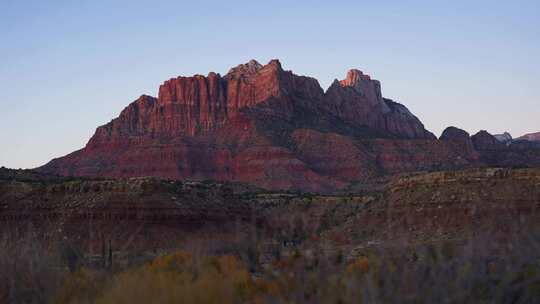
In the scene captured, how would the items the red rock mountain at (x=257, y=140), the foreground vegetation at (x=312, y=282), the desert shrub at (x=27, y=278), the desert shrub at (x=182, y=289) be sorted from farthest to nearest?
the red rock mountain at (x=257, y=140), the desert shrub at (x=27, y=278), the desert shrub at (x=182, y=289), the foreground vegetation at (x=312, y=282)

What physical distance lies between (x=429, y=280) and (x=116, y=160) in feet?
491

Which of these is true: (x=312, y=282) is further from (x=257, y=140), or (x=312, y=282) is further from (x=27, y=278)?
(x=257, y=140)

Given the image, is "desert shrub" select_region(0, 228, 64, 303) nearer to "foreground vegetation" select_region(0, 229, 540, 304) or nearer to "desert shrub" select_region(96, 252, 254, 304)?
"foreground vegetation" select_region(0, 229, 540, 304)

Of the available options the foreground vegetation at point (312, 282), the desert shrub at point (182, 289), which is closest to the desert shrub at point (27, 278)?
the foreground vegetation at point (312, 282)

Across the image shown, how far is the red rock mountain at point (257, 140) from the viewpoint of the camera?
14362 centimetres

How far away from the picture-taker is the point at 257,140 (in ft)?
494

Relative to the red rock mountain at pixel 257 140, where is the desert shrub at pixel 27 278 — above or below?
below

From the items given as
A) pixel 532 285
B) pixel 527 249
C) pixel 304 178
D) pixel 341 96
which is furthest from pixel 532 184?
pixel 341 96

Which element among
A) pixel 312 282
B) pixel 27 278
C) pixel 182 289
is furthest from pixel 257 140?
pixel 312 282

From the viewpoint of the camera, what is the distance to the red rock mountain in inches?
5655

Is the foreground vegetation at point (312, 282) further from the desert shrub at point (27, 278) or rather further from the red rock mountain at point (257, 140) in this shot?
the red rock mountain at point (257, 140)

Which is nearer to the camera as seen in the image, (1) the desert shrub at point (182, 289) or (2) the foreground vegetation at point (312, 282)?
(2) the foreground vegetation at point (312, 282)

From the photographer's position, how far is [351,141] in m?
152

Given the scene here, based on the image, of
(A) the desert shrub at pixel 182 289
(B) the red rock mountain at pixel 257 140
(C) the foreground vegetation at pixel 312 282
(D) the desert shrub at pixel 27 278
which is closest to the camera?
(C) the foreground vegetation at pixel 312 282
